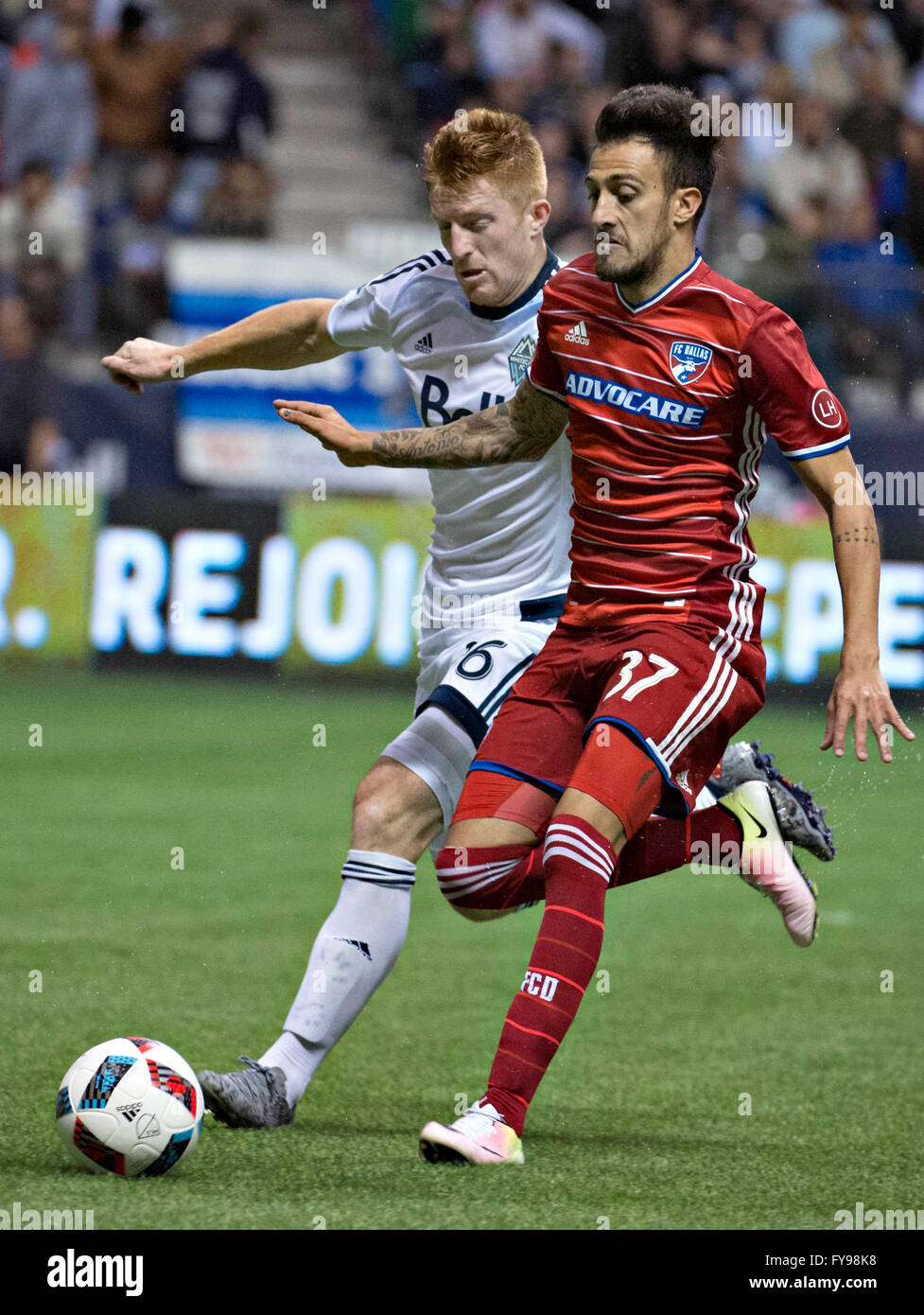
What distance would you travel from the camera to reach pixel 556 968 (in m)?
3.66

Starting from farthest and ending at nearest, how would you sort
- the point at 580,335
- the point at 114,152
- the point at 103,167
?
the point at 114,152 → the point at 103,167 → the point at 580,335

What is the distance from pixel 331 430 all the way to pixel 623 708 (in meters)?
0.90

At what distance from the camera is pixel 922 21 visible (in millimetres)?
16172

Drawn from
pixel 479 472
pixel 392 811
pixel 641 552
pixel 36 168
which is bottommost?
pixel 392 811

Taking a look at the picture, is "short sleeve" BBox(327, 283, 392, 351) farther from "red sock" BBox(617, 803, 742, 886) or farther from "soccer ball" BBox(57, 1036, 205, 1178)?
"soccer ball" BBox(57, 1036, 205, 1178)

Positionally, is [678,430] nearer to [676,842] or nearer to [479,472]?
[479,472]

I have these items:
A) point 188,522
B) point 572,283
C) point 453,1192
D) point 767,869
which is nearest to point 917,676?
point 188,522

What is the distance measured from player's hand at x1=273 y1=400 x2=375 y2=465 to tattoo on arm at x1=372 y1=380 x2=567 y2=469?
5cm

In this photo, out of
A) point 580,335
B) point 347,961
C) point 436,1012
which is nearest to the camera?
point 580,335

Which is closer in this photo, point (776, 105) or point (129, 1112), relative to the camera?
point (129, 1112)

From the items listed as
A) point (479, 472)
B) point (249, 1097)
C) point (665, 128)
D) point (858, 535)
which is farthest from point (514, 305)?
point (249, 1097)

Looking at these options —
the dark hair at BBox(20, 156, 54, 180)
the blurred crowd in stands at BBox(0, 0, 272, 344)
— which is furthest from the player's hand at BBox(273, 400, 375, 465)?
the dark hair at BBox(20, 156, 54, 180)

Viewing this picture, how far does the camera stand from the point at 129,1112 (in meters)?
3.65

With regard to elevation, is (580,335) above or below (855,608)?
above
